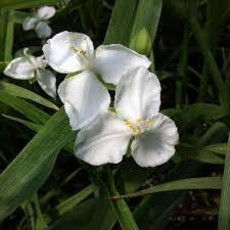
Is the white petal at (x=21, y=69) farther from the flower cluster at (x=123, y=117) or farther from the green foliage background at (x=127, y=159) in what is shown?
the flower cluster at (x=123, y=117)

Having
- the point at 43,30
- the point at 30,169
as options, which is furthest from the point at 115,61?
the point at 43,30

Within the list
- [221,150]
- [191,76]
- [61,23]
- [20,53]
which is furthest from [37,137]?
[191,76]

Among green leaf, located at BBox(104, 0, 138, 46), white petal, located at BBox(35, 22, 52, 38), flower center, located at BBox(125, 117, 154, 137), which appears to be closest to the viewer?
flower center, located at BBox(125, 117, 154, 137)

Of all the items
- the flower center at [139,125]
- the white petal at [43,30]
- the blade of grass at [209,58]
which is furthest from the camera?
the white petal at [43,30]

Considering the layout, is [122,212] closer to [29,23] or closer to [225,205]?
[225,205]

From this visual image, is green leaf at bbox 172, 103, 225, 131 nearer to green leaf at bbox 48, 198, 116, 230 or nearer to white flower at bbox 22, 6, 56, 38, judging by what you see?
green leaf at bbox 48, 198, 116, 230

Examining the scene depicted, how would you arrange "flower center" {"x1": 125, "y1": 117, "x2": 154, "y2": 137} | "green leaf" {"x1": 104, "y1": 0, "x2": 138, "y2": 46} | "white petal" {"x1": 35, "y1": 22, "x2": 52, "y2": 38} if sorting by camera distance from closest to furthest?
"flower center" {"x1": 125, "y1": 117, "x2": 154, "y2": 137} → "green leaf" {"x1": 104, "y1": 0, "x2": 138, "y2": 46} → "white petal" {"x1": 35, "y1": 22, "x2": 52, "y2": 38}

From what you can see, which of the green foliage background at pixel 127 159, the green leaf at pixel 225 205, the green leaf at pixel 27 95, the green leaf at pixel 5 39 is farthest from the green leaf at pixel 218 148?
the green leaf at pixel 5 39

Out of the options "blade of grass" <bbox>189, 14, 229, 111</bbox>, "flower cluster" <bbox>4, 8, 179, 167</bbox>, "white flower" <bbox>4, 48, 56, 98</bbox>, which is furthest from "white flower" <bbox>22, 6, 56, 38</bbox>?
"flower cluster" <bbox>4, 8, 179, 167</bbox>
